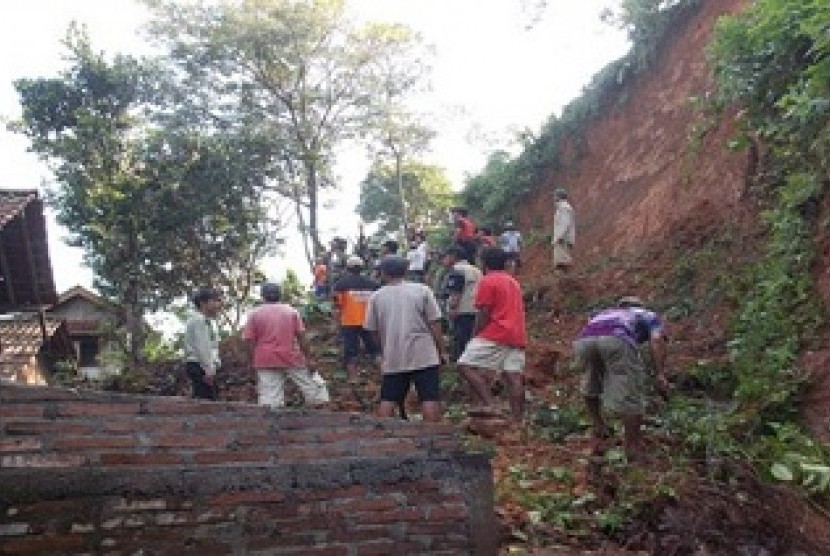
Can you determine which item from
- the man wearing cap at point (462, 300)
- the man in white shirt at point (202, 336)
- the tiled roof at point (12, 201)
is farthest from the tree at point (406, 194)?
the man in white shirt at point (202, 336)

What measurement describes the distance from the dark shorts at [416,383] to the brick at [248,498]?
2385mm

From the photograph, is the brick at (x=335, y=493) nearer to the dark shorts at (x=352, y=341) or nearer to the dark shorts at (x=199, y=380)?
the dark shorts at (x=199, y=380)

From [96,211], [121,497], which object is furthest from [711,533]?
[96,211]

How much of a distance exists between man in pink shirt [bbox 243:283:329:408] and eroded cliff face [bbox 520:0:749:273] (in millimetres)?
7637

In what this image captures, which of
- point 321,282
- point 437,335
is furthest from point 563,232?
point 437,335

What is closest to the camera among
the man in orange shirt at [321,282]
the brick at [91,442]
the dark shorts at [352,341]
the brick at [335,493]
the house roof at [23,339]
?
the brick at [91,442]

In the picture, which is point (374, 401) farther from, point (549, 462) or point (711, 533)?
point (711, 533)

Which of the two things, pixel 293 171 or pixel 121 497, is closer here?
pixel 121 497

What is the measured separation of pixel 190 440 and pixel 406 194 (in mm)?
27800

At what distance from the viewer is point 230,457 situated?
13.3 ft

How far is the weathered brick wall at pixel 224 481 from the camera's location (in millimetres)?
3721

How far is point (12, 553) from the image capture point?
362 cm

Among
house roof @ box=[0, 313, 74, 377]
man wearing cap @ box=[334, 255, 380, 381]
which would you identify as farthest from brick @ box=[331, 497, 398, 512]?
house roof @ box=[0, 313, 74, 377]

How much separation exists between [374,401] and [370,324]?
10.1 ft
